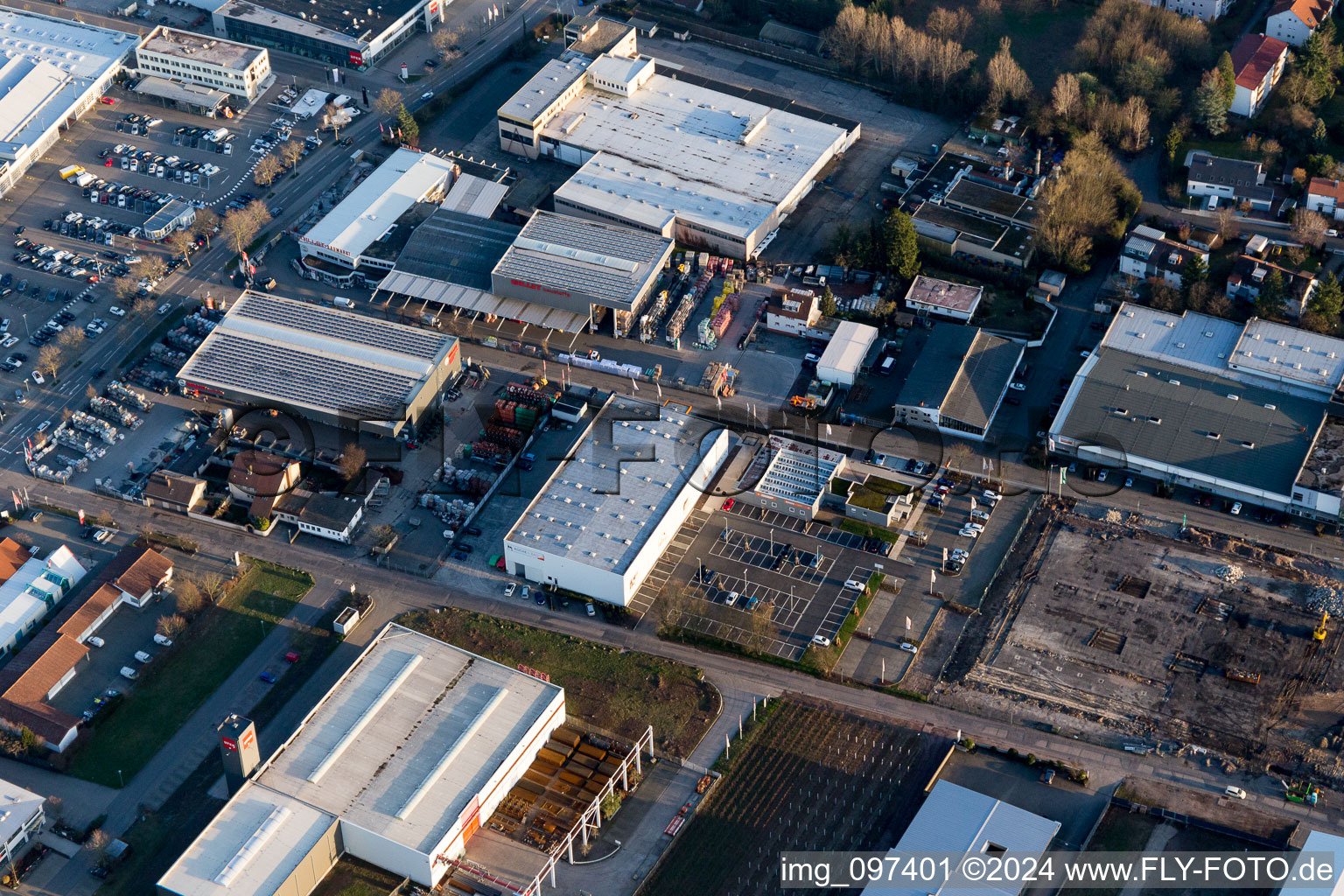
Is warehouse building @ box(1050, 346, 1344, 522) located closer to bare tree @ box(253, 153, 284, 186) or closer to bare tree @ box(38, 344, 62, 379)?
bare tree @ box(253, 153, 284, 186)

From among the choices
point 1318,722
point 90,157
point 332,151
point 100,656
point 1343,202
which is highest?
point 90,157

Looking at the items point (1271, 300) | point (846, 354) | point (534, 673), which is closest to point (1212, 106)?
point (1271, 300)

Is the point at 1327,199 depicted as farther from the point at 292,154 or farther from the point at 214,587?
the point at 214,587

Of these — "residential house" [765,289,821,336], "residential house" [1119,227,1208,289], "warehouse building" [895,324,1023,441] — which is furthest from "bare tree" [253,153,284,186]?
"residential house" [1119,227,1208,289]

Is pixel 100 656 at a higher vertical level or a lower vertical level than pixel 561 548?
higher

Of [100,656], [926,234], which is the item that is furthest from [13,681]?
[926,234]

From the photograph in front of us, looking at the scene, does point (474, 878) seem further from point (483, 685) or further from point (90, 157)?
point (90, 157)

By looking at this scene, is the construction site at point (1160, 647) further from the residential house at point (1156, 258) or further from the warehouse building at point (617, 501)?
the residential house at point (1156, 258)

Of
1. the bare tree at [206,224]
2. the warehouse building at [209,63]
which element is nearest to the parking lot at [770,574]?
the bare tree at [206,224]
